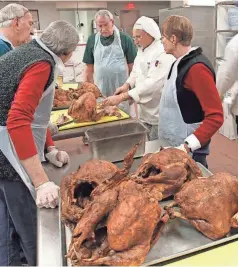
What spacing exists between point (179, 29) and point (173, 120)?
54 centimetres

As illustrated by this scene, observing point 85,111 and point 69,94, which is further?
point 69,94

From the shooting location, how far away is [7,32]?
2283 mm

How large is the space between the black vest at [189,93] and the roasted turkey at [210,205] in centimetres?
77

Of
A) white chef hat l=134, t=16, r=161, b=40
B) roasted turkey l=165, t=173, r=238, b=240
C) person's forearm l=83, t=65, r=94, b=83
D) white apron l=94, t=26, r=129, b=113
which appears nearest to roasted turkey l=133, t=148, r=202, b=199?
roasted turkey l=165, t=173, r=238, b=240

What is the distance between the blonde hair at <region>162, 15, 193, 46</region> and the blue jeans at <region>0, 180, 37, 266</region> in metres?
1.20

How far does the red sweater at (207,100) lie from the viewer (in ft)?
5.45

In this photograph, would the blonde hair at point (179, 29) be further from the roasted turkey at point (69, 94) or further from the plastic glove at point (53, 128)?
the roasted turkey at point (69, 94)

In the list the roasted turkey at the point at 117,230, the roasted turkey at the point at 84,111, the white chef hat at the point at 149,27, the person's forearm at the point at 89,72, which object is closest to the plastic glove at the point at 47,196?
the roasted turkey at the point at 117,230

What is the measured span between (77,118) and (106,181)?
1.23 metres

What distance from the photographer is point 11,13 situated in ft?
6.95

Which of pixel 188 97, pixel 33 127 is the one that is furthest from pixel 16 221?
pixel 188 97

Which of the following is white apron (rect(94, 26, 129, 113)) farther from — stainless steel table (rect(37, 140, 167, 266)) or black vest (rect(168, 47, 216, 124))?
stainless steel table (rect(37, 140, 167, 266))

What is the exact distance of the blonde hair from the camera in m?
1.76

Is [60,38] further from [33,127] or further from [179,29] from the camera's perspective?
[179,29]
